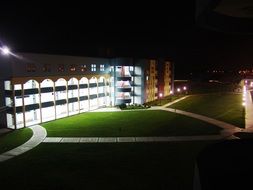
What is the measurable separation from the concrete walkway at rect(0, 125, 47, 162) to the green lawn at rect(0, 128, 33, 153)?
0.75m

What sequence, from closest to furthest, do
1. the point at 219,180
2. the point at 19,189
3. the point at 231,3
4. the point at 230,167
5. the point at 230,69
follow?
the point at 219,180
the point at 230,167
the point at 231,3
the point at 19,189
the point at 230,69

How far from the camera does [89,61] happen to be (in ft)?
180

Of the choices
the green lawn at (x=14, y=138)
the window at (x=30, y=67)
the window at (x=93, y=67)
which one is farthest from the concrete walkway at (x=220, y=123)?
the window at (x=30, y=67)

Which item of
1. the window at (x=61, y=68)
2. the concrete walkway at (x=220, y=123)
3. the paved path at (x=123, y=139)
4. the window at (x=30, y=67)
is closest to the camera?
the paved path at (x=123, y=139)

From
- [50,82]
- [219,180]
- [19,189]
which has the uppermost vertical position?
[50,82]

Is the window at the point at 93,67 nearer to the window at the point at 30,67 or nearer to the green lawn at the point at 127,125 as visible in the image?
the green lawn at the point at 127,125

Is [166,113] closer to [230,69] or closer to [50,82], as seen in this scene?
[50,82]

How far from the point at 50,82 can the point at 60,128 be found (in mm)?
10519

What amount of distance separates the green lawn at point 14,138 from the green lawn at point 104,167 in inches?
136

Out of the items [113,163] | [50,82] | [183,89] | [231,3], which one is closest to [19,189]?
[113,163]

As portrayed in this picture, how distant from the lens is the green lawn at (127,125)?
122ft

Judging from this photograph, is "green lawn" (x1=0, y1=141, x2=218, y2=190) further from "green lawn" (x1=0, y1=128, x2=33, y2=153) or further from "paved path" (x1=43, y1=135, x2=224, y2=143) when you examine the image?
"green lawn" (x1=0, y1=128, x2=33, y2=153)

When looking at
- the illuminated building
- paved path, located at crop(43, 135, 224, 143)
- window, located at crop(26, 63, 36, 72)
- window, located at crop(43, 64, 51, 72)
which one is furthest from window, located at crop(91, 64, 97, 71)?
paved path, located at crop(43, 135, 224, 143)

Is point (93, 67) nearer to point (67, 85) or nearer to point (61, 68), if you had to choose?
point (67, 85)
